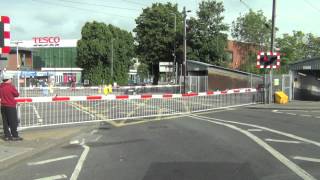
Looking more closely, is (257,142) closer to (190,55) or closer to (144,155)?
(144,155)

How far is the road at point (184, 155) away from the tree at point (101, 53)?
2903 inches

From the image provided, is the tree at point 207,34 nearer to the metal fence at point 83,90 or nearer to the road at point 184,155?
the metal fence at point 83,90

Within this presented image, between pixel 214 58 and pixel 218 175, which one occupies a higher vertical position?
pixel 214 58

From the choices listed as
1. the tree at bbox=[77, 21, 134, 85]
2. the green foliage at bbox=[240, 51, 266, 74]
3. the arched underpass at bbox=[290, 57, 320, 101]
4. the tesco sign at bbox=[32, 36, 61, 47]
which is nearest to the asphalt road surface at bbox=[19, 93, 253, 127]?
the arched underpass at bbox=[290, 57, 320, 101]

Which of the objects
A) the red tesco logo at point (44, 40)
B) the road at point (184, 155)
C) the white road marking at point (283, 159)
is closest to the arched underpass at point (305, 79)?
the road at point (184, 155)

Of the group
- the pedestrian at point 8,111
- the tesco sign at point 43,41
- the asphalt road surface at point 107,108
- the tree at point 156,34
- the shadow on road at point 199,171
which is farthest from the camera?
the tesco sign at point 43,41

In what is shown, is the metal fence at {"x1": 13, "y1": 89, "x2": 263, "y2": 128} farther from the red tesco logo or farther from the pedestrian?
the red tesco logo

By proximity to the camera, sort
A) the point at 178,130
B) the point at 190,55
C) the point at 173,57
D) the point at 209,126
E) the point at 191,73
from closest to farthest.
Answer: the point at 178,130, the point at 209,126, the point at 191,73, the point at 190,55, the point at 173,57

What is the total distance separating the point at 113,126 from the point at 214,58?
163 feet

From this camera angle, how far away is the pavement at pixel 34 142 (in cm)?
1094

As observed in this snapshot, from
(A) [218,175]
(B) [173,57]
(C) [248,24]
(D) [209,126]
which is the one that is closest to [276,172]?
(A) [218,175]

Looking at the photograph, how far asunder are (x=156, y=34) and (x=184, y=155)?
63009 mm

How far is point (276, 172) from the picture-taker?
359 inches

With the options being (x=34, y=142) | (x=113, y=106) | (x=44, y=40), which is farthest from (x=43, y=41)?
(x=34, y=142)
